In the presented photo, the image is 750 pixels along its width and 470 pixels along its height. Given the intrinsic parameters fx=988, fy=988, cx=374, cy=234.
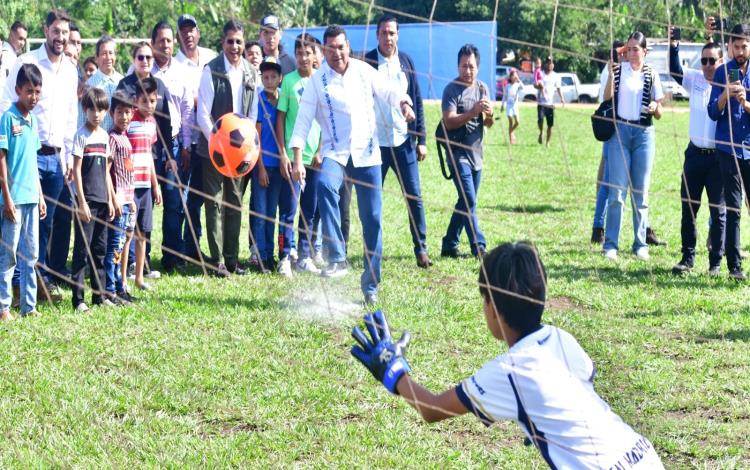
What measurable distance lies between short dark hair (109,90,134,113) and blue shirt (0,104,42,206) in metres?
0.60

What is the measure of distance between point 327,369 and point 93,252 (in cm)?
203

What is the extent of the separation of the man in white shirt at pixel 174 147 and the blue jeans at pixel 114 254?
2.05 ft

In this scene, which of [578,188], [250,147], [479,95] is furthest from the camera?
[578,188]

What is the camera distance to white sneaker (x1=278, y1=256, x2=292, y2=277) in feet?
24.3

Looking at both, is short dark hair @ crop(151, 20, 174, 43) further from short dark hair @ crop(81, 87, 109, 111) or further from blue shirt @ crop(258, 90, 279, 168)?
A: blue shirt @ crop(258, 90, 279, 168)

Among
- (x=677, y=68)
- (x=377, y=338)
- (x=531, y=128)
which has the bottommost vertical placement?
(x=531, y=128)

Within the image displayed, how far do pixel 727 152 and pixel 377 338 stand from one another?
458 centimetres

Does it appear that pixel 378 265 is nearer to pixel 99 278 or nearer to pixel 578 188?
pixel 99 278

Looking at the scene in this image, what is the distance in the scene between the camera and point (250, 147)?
262 inches

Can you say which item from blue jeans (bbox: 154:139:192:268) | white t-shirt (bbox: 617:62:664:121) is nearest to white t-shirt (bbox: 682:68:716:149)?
white t-shirt (bbox: 617:62:664:121)

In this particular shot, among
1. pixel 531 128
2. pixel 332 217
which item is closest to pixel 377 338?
pixel 332 217

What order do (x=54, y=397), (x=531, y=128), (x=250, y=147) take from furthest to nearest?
(x=531, y=128), (x=250, y=147), (x=54, y=397)

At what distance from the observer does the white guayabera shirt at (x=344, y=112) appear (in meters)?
6.19

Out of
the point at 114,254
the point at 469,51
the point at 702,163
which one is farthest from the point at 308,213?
the point at 702,163
